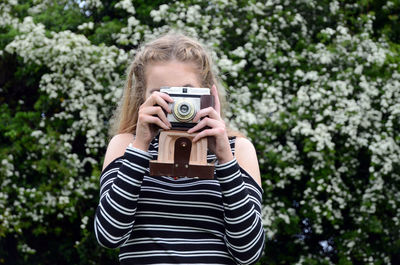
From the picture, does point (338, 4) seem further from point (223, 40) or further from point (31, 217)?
point (31, 217)

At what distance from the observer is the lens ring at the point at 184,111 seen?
1853mm

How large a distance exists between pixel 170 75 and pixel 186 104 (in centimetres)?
24

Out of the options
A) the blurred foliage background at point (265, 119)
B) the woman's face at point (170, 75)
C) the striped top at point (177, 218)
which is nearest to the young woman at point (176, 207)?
the striped top at point (177, 218)

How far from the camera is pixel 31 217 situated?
5.61 metres

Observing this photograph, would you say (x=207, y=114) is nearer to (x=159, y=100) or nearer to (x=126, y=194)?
(x=159, y=100)

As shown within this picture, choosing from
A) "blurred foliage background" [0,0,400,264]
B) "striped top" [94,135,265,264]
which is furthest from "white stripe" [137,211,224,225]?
"blurred foliage background" [0,0,400,264]

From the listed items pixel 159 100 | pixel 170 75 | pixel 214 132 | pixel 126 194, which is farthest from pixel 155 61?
pixel 126 194

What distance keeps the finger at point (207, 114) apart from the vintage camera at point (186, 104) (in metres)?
0.01

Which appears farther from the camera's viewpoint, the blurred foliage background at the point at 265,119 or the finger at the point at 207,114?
the blurred foliage background at the point at 265,119

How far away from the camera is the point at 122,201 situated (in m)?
1.82

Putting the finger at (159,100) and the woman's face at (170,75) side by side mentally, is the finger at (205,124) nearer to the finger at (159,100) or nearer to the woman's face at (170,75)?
the finger at (159,100)

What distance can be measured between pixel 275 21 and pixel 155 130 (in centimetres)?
423

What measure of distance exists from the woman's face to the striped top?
0.95ft

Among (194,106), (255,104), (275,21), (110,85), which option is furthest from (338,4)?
(194,106)
